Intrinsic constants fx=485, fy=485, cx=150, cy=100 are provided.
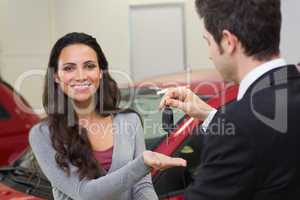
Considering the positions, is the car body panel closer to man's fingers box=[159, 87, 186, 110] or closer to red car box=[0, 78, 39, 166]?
man's fingers box=[159, 87, 186, 110]

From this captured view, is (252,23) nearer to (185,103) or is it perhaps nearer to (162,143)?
(185,103)

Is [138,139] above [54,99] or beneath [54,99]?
beneath

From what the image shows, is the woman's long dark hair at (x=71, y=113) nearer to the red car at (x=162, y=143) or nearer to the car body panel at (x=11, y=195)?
the red car at (x=162, y=143)

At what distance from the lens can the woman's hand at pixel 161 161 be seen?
5.24 feet

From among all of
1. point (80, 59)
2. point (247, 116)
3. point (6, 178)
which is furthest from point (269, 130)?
point (6, 178)

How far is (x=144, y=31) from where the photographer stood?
23.4 feet

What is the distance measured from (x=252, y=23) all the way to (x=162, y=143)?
128 cm

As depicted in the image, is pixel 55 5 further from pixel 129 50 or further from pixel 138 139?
pixel 138 139

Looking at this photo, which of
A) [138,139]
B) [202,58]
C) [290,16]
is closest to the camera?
[138,139]

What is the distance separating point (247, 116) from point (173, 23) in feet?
19.8

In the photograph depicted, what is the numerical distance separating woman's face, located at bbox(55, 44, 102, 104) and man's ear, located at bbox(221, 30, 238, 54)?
33.6 inches

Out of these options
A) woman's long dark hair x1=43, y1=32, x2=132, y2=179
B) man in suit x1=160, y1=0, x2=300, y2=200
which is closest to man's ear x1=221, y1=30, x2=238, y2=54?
man in suit x1=160, y1=0, x2=300, y2=200

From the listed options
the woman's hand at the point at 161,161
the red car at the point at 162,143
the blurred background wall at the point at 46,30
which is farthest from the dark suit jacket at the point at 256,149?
the blurred background wall at the point at 46,30

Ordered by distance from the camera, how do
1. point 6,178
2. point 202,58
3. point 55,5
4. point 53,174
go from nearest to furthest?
point 53,174
point 6,178
point 202,58
point 55,5
